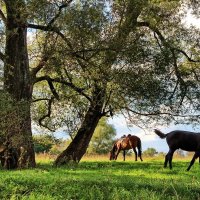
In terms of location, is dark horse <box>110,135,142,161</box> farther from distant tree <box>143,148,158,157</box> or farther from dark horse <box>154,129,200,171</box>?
dark horse <box>154,129,200,171</box>

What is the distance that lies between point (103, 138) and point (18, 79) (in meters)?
82.3

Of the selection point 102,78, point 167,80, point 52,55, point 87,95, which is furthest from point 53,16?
point 167,80

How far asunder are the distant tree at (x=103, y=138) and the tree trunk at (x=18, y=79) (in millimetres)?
78726

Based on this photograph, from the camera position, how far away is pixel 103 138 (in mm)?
108750

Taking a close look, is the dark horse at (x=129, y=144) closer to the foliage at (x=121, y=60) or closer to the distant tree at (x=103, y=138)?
the foliage at (x=121, y=60)

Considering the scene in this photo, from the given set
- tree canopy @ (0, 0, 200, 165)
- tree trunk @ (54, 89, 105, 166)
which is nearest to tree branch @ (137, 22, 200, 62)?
tree canopy @ (0, 0, 200, 165)

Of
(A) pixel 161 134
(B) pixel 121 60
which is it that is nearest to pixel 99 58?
(B) pixel 121 60

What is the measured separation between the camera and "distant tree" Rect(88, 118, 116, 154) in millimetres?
106756

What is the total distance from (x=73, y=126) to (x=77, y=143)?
50.5 inches

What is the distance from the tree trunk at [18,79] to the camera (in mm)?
24125

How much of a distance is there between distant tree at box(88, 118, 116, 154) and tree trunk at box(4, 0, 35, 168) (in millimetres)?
78726

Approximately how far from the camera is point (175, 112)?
3144cm

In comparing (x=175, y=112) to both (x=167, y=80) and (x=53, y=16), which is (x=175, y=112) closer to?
(x=167, y=80)

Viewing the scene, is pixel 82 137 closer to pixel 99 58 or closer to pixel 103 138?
pixel 99 58
